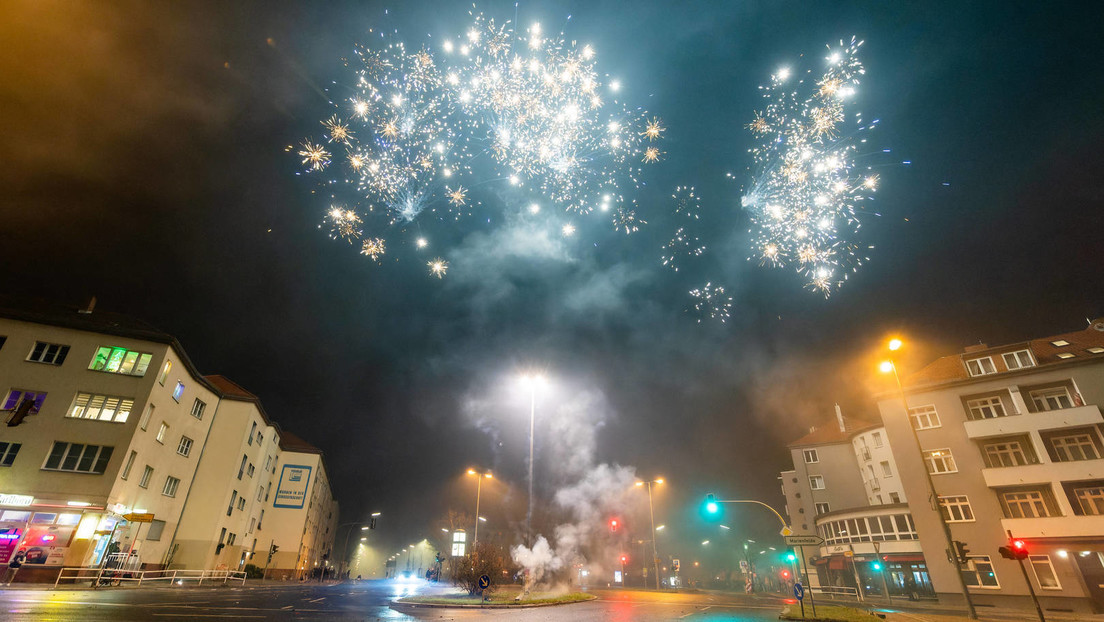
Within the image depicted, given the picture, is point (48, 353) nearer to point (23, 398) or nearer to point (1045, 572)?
point (23, 398)

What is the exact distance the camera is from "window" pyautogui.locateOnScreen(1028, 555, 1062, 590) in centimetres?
2506

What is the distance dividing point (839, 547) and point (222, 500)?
174 feet

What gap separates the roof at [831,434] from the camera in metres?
46.8

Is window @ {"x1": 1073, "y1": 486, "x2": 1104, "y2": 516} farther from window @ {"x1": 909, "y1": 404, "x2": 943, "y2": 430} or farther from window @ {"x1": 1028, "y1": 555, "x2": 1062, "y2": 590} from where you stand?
window @ {"x1": 909, "y1": 404, "x2": 943, "y2": 430}

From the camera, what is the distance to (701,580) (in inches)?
2908

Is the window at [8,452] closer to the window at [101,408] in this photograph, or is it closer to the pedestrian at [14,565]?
the window at [101,408]

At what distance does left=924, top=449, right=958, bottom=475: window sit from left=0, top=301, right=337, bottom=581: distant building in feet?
157

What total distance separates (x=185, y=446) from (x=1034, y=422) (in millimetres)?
59058

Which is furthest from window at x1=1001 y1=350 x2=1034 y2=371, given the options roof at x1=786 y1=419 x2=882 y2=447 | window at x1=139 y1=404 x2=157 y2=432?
window at x1=139 y1=404 x2=157 y2=432

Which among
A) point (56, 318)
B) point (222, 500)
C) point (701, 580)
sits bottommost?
point (701, 580)

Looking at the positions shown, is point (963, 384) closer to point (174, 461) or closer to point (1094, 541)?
point (1094, 541)

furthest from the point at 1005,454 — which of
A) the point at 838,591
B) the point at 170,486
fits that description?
the point at 170,486

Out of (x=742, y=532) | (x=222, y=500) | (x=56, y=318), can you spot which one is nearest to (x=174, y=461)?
(x=222, y=500)

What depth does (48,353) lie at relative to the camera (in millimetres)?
26766
